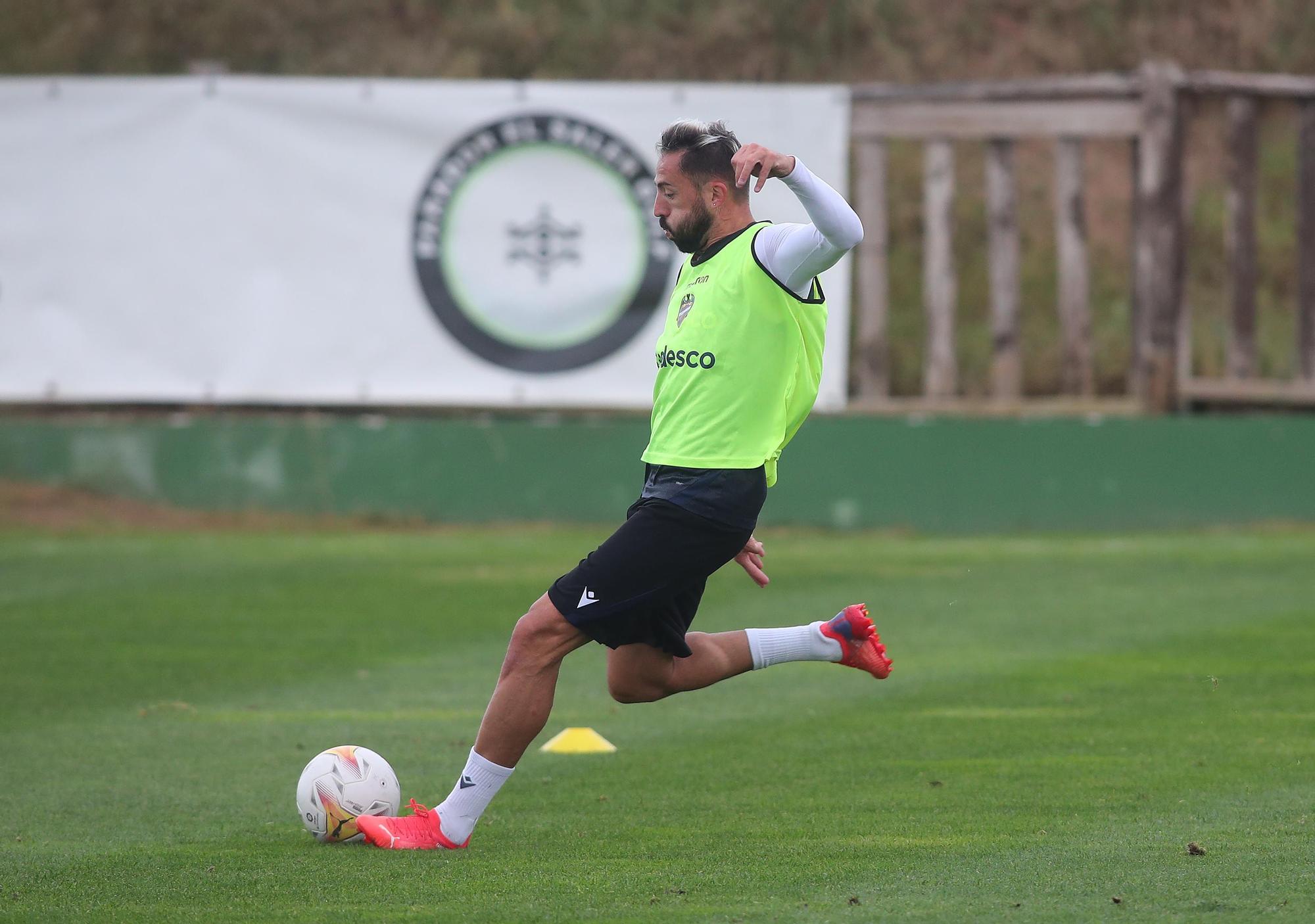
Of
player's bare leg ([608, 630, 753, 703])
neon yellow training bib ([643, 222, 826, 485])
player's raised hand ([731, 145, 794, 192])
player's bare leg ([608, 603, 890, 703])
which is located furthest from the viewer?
player's bare leg ([608, 603, 890, 703])

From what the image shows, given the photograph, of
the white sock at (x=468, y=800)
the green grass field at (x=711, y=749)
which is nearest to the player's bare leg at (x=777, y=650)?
the green grass field at (x=711, y=749)

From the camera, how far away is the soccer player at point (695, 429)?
5750mm

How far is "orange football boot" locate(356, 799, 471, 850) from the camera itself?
5766mm

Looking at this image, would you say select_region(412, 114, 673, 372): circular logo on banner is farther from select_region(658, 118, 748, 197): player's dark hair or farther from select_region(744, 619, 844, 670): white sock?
select_region(658, 118, 748, 197): player's dark hair

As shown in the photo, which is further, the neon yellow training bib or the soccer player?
the neon yellow training bib

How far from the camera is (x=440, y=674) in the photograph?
31.7ft

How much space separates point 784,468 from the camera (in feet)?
55.0

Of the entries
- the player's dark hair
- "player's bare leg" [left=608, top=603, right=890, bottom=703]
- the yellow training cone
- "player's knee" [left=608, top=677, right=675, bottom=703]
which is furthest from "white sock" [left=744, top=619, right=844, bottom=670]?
the player's dark hair

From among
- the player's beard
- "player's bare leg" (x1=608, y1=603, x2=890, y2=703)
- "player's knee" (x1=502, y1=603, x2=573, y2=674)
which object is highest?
the player's beard

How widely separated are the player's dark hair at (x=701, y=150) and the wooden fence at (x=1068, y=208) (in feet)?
38.2

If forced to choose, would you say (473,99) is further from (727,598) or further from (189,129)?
(727,598)

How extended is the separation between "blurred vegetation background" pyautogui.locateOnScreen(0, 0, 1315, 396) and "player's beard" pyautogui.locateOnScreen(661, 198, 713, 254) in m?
17.1

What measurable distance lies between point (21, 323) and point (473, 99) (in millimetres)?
4601

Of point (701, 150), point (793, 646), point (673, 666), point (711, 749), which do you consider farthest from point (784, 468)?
point (701, 150)
